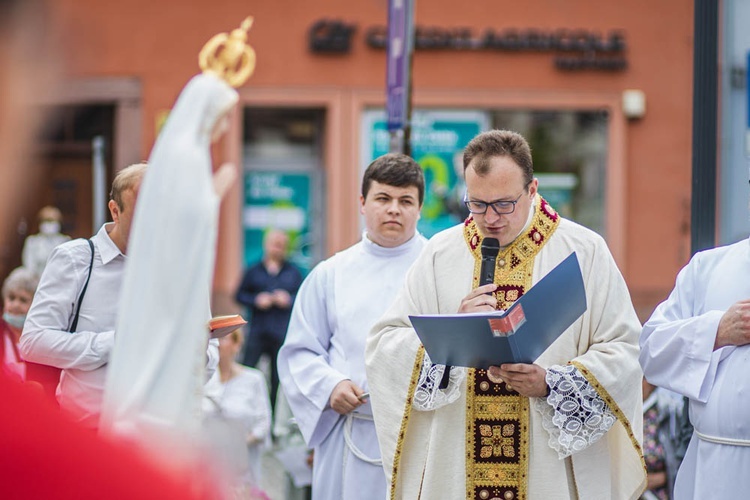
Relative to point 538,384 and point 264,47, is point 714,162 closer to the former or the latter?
point 538,384

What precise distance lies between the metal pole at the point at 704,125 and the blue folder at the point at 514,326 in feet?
5.81

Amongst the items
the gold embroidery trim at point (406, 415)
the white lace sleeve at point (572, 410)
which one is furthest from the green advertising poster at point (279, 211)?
the white lace sleeve at point (572, 410)

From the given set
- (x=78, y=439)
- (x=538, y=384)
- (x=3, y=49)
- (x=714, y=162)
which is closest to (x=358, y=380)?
(x=538, y=384)

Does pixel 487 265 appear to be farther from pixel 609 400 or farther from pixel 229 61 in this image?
pixel 229 61

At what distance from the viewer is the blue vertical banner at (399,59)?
6645 millimetres

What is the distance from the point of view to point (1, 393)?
5.94ft

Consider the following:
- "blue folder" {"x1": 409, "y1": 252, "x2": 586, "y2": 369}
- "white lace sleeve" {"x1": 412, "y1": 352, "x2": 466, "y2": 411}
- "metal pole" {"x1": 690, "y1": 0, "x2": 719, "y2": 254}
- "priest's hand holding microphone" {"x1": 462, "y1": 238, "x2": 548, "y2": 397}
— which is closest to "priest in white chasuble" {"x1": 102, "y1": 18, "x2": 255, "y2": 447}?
"blue folder" {"x1": 409, "y1": 252, "x2": 586, "y2": 369}

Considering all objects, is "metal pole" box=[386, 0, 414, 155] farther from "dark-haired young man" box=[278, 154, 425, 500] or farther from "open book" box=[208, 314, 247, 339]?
"open book" box=[208, 314, 247, 339]

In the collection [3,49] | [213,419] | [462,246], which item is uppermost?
[3,49]

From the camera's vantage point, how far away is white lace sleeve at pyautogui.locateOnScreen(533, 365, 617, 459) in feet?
12.9

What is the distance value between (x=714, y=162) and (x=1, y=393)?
4.29 metres

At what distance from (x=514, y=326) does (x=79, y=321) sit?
1765 mm

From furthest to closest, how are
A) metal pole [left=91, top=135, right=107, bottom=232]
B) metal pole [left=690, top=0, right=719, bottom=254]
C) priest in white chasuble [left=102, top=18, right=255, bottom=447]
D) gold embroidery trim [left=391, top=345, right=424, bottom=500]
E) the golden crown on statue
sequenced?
metal pole [left=91, top=135, right=107, bottom=232], metal pole [left=690, top=0, right=719, bottom=254], gold embroidery trim [left=391, top=345, right=424, bottom=500], the golden crown on statue, priest in white chasuble [left=102, top=18, right=255, bottom=447]

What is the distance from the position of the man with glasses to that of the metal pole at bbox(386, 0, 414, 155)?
2.42 m
